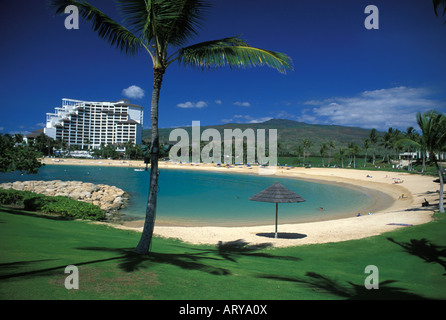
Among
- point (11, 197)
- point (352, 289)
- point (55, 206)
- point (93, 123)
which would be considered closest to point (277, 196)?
point (352, 289)

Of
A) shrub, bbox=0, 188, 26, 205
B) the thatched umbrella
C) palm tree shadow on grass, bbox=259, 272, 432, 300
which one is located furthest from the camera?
shrub, bbox=0, 188, 26, 205

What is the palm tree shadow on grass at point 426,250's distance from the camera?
793 centimetres

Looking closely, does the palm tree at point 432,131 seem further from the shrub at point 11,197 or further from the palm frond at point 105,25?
the shrub at point 11,197

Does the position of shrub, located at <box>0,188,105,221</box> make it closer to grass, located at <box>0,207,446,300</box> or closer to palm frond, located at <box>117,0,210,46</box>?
grass, located at <box>0,207,446,300</box>

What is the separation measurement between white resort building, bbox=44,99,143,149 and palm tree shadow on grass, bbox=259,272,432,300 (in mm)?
169026

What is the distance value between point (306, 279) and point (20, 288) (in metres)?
5.46

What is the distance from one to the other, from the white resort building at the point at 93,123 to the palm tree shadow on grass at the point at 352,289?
16903 centimetres

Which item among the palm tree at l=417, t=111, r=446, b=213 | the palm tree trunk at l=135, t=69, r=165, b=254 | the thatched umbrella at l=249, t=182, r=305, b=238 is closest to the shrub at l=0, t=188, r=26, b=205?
the palm tree trunk at l=135, t=69, r=165, b=254

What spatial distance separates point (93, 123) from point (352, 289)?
187m

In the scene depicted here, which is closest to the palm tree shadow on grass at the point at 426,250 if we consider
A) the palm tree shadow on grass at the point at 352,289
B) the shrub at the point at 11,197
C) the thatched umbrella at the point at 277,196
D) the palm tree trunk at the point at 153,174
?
the palm tree shadow on grass at the point at 352,289

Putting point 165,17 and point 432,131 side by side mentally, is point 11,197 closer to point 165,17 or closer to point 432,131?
point 165,17

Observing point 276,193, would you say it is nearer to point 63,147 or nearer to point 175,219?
point 175,219

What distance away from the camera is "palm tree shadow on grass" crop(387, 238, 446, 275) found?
7.93m

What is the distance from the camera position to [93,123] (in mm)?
171750
